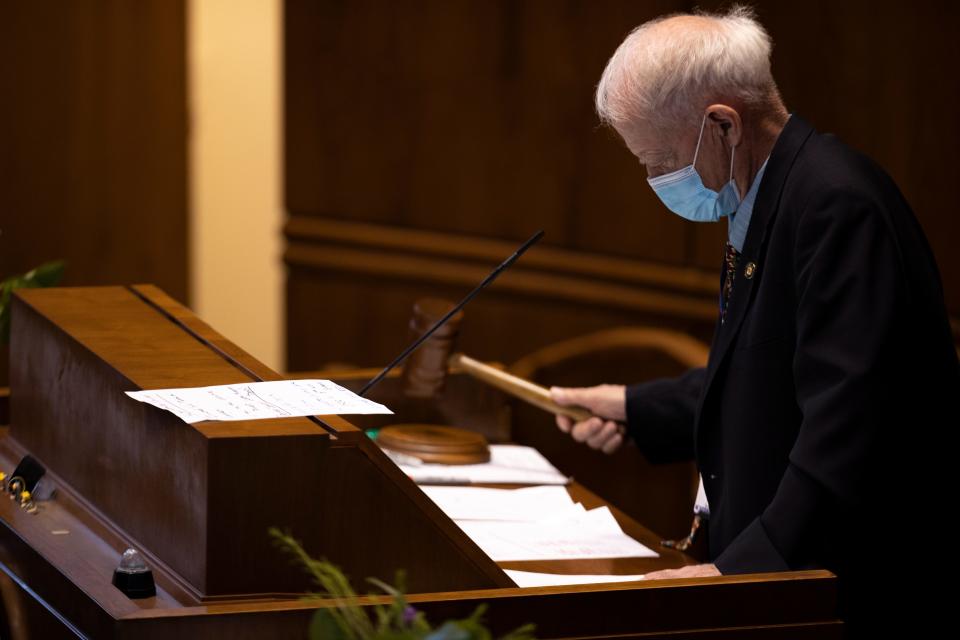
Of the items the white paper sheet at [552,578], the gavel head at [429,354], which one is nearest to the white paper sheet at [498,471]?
the gavel head at [429,354]

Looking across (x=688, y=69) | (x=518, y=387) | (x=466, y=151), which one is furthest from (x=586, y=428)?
(x=466, y=151)

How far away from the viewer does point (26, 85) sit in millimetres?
6230

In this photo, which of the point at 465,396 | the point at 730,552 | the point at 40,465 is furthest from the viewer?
the point at 465,396

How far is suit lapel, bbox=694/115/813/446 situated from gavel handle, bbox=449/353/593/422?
0.63m

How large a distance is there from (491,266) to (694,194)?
2.57m

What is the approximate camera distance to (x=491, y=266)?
515 centimetres

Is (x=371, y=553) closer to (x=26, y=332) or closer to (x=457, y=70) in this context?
(x=26, y=332)

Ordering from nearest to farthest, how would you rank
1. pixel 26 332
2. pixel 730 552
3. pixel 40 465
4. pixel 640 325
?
pixel 730 552 < pixel 40 465 < pixel 26 332 < pixel 640 325

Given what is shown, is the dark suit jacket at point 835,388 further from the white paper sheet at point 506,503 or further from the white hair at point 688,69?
the white paper sheet at point 506,503

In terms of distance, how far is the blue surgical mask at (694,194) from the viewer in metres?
2.55

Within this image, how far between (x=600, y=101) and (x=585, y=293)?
234 cm

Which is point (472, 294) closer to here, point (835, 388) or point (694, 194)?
point (694, 194)

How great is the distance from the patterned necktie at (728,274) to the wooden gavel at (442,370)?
557mm

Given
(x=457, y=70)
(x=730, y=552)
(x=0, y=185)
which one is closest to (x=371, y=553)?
(x=730, y=552)
